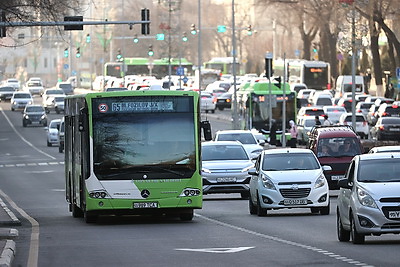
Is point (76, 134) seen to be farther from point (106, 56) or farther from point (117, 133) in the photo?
point (106, 56)

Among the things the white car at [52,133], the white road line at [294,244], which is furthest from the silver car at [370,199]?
the white car at [52,133]

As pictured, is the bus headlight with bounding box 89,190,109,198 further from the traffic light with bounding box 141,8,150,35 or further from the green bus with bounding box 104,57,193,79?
the green bus with bounding box 104,57,193,79

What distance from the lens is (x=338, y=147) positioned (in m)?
38.5

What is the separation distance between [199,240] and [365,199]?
329 centimetres

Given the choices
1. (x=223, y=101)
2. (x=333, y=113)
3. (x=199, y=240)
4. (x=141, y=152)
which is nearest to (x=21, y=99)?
(x=223, y=101)

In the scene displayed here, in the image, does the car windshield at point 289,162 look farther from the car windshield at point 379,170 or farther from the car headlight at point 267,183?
the car windshield at point 379,170

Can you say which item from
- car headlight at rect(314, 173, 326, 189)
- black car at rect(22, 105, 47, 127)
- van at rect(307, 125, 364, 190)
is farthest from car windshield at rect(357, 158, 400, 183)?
black car at rect(22, 105, 47, 127)

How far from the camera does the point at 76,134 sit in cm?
2842

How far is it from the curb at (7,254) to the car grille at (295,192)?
8.87 meters

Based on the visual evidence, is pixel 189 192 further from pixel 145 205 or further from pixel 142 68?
pixel 142 68

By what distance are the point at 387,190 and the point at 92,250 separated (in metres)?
4.42

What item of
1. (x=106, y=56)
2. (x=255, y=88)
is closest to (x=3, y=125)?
(x=255, y=88)

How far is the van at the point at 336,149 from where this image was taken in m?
37.5

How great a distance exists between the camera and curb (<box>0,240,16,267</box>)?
1700cm
